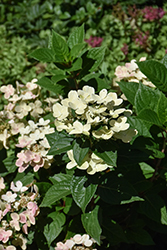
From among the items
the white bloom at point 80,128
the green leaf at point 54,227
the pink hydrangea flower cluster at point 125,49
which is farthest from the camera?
the pink hydrangea flower cluster at point 125,49

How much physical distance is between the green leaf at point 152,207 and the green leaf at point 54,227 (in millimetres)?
429

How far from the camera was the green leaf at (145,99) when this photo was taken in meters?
1.24

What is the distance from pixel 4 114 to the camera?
61.6 inches

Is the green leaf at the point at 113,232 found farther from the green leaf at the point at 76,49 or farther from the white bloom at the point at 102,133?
the green leaf at the point at 76,49

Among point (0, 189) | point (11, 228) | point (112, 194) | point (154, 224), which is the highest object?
point (112, 194)

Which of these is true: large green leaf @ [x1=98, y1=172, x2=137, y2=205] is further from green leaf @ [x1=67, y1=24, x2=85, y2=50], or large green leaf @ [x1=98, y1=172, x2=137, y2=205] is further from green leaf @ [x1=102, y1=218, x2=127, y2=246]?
green leaf @ [x1=67, y1=24, x2=85, y2=50]

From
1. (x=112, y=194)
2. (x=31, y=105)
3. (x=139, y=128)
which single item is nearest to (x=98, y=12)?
(x=31, y=105)

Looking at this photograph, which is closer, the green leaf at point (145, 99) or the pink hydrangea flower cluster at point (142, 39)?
the green leaf at point (145, 99)

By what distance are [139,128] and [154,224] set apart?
0.73 meters

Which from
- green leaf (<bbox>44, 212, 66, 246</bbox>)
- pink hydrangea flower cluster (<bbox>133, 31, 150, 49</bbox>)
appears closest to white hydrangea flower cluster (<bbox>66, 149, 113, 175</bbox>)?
green leaf (<bbox>44, 212, 66, 246</bbox>)

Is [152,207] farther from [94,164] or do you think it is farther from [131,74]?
[131,74]

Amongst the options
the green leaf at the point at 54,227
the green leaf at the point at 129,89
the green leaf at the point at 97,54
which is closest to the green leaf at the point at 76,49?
the green leaf at the point at 97,54

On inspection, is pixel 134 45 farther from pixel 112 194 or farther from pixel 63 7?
pixel 112 194

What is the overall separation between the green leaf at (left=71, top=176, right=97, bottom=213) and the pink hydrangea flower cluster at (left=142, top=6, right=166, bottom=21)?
250 cm
